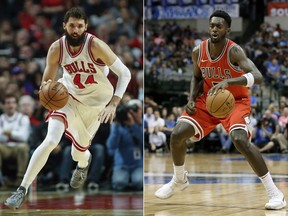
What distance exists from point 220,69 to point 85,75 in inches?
45.6

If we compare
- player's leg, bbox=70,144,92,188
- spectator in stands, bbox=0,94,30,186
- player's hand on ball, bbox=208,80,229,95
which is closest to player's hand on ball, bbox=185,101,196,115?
player's hand on ball, bbox=208,80,229,95

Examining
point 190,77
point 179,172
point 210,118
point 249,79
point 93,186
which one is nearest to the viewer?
point 249,79

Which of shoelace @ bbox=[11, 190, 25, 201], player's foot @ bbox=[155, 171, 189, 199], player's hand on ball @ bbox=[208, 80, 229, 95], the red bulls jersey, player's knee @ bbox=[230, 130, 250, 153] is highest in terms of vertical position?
the red bulls jersey

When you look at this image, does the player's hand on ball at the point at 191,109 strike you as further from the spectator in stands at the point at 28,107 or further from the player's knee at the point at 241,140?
the spectator in stands at the point at 28,107

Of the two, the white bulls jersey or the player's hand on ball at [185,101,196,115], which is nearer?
the white bulls jersey

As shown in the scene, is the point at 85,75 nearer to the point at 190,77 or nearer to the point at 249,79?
the point at 249,79

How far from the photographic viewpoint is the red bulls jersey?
5203 millimetres

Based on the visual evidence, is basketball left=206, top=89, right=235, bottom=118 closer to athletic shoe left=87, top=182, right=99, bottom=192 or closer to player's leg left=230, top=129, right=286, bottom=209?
player's leg left=230, top=129, right=286, bottom=209

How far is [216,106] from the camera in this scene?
4805 millimetres

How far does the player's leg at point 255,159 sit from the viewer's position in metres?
5.01

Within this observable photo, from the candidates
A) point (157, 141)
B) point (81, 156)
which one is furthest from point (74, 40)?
point (157, 141)

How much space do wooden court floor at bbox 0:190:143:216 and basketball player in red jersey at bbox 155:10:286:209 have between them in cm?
46

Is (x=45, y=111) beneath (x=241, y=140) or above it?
above

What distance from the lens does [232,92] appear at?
5.26 metres
